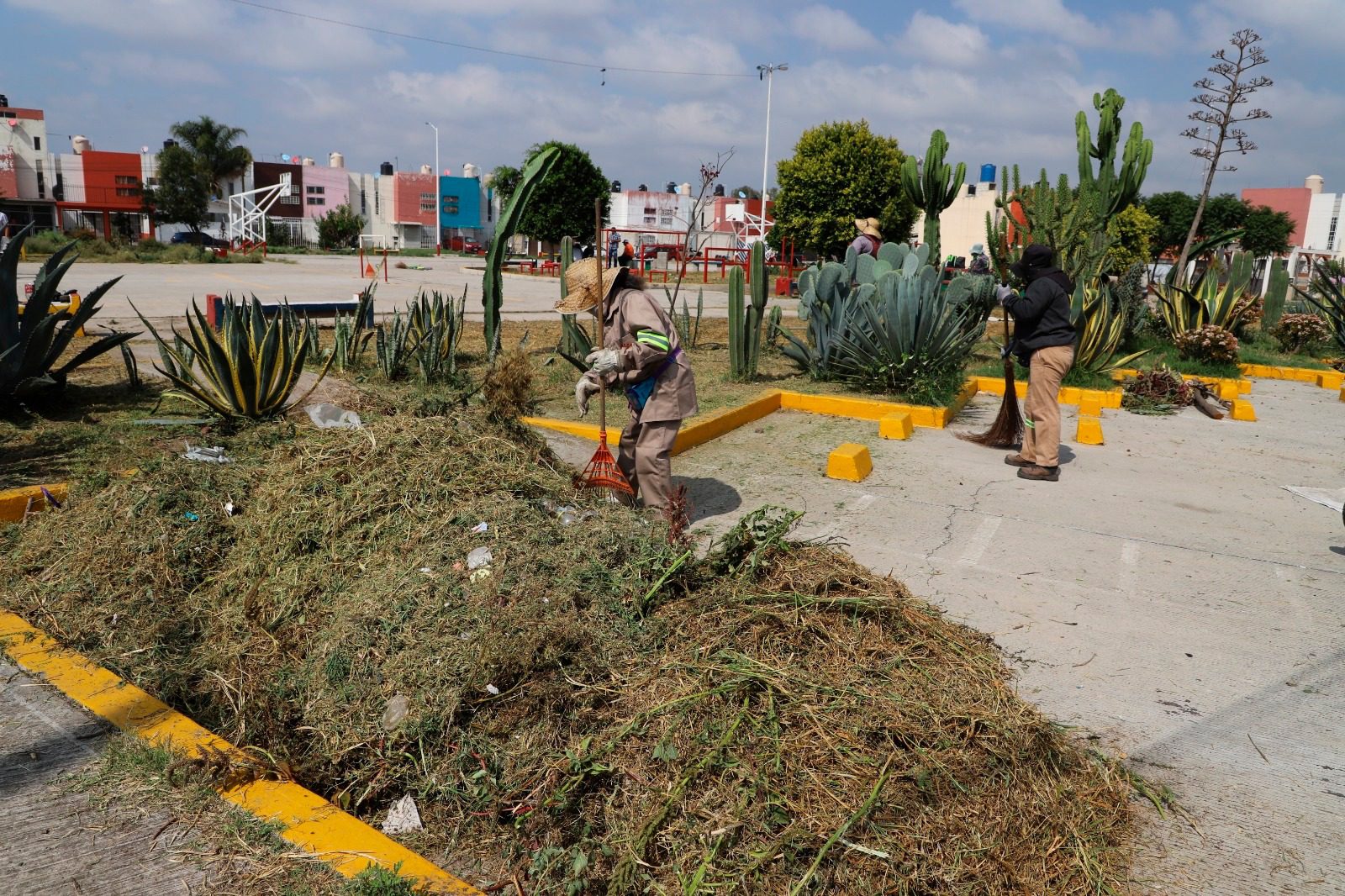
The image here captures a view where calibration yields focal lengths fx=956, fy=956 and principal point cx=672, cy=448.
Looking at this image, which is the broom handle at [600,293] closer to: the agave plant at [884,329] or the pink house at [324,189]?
the agave plant at [884,329]

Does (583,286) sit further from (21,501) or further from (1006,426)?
(1006,426)

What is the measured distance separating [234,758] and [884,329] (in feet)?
24.6

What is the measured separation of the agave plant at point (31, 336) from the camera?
6.34m

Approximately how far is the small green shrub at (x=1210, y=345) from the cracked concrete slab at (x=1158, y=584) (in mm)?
3835

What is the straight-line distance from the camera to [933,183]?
46.7ft

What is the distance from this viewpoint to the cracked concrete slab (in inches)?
115

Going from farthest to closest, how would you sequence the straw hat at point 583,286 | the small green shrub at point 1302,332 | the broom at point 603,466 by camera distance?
the small green shrub at point 1302,332 < the straw hat at point 583,286 < the broom at point 603,466

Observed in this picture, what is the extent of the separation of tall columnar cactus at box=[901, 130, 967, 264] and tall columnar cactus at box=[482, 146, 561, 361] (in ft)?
19.7

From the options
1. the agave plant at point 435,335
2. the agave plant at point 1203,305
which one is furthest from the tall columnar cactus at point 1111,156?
the agave plant at point 435,335

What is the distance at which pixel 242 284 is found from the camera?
73.2ft

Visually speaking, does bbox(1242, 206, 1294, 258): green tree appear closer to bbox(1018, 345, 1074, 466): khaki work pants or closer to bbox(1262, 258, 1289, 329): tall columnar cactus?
bbox(1262, 258, 1289, 329): tall columnar cactus

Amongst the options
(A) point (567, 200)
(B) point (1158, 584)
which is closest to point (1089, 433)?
(B) point (1158, 584)

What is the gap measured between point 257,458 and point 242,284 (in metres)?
19.5

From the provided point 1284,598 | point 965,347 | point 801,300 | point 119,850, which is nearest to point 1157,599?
point 1284,598
